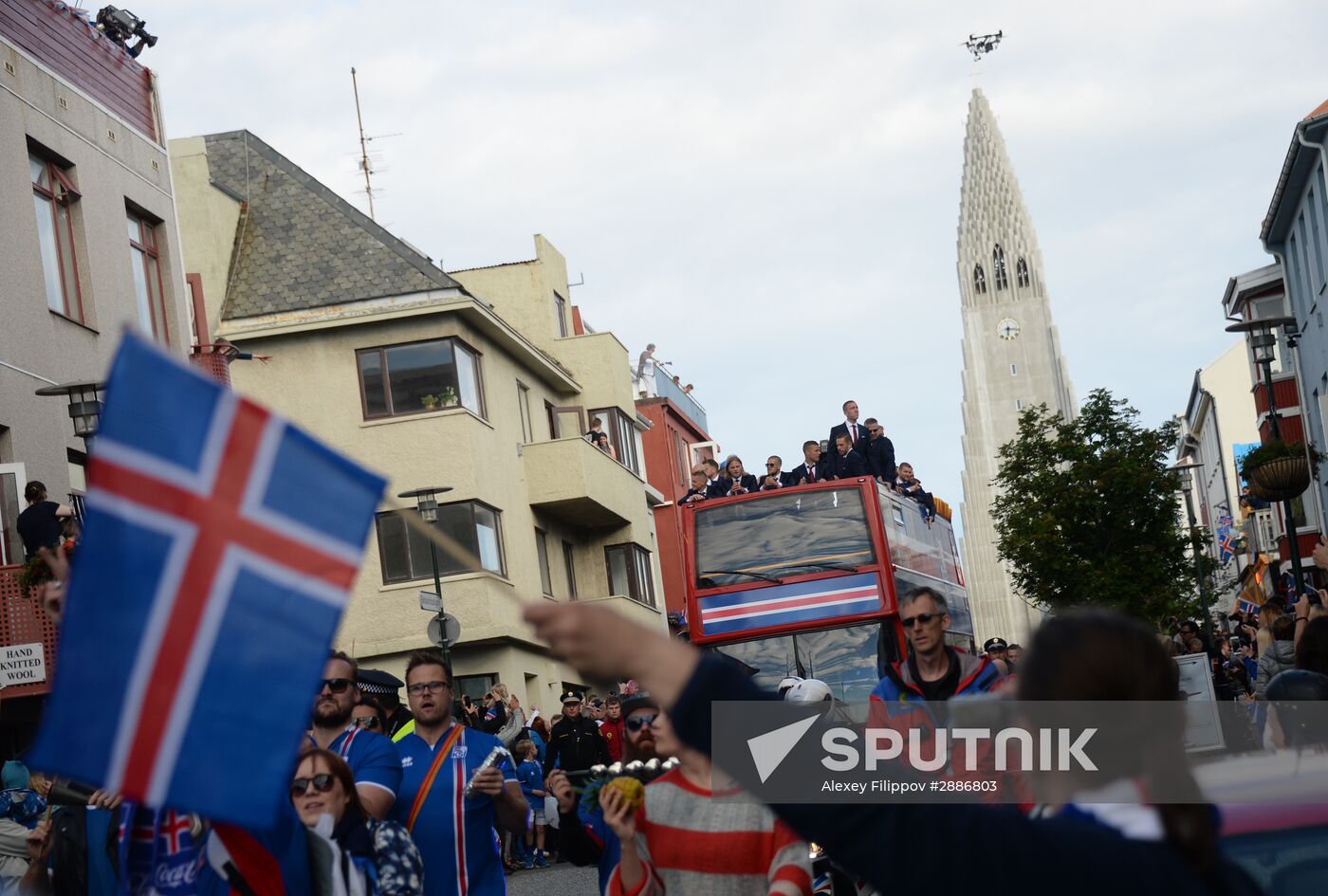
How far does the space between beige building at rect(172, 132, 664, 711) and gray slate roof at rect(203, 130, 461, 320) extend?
41 mm

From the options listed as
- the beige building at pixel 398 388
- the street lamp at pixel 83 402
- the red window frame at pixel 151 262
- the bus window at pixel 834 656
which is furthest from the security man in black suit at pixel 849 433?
the beige building at pixel 398 388

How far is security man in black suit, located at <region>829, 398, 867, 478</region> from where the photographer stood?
2230cm

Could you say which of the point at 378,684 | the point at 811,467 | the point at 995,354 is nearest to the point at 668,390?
the point at 811,467

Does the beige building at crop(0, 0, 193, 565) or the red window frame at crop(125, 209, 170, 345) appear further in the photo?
the red window frame at crop(125, 209, 170, 345)

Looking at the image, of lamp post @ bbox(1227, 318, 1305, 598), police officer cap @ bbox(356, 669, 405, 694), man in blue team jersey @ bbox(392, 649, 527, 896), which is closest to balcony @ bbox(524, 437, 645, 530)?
lamp post @ bbox(1227, 318, 1305, 598)

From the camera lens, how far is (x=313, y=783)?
6078 mm

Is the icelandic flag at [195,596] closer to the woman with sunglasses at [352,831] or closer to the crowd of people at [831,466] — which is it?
the woman with sunglasses at [352,831]

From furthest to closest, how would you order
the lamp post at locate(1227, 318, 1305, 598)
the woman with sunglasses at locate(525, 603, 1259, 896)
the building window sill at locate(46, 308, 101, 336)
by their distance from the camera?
1. the lamp post at locate(1227, 318, 1305, 598)
2. the building window sill at locate(46, 308, 101, 336)
3. the woman with sunglasses at locate(525, 603, 1259, 896)

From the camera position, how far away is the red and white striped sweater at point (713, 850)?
232 inches

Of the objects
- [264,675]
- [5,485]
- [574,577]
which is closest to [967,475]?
[574,577]

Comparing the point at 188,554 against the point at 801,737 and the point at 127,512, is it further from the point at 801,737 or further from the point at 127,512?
the point at 801,737

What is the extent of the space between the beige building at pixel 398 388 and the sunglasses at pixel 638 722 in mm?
28588

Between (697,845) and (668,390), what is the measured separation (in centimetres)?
6603

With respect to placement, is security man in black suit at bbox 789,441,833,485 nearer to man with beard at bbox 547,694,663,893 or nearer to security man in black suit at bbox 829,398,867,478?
security man in black suit at bbox 829,398,867,478
